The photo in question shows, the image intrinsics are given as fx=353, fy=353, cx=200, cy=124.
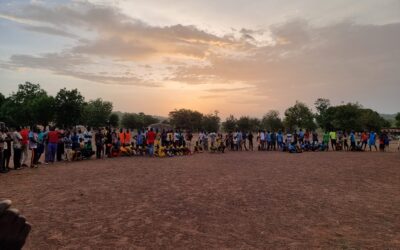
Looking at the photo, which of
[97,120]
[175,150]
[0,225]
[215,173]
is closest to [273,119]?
[97,120]

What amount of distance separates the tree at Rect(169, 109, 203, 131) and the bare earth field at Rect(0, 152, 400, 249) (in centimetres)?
6735

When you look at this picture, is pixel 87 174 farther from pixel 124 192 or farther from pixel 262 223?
pixel 262 223

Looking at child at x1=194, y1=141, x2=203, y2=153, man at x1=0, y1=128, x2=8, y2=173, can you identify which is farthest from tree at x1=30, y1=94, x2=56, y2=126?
man at x1=0, y1=128, x2=8, y2=173

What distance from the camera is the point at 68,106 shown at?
196ft

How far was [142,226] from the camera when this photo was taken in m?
7.30

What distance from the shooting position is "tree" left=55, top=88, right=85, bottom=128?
5988 centimetres

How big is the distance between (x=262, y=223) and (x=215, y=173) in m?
7.45

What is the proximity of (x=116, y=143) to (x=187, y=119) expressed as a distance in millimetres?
60212

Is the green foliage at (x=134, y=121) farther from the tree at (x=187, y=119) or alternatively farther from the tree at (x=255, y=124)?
the tree at (x=255, y=124)

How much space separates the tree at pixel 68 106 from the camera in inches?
2357

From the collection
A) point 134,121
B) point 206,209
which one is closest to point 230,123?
point 134,121

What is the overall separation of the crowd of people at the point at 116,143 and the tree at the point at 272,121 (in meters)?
52.9

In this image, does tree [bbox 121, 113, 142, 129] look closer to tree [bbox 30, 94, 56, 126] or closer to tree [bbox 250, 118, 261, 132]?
tree [bbox 30, 94, 56, 126]

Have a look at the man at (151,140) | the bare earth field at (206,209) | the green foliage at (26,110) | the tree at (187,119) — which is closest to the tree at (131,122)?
the tree at (187,119)
